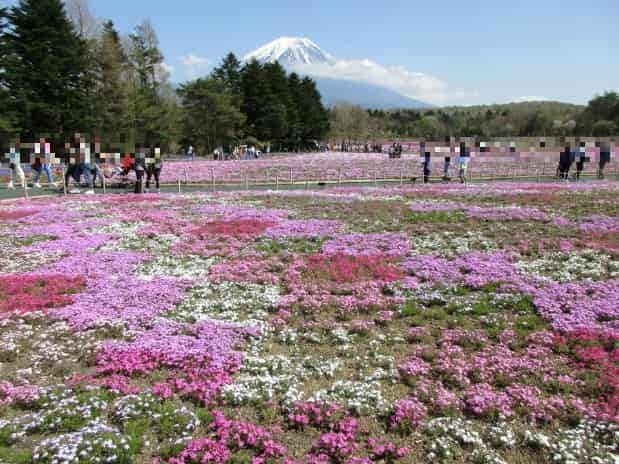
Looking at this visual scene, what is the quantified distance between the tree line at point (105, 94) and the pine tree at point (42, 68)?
0.32 ft

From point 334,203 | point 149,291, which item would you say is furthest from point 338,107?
point 149,291

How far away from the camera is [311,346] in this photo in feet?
24.8

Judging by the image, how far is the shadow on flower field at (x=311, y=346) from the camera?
5.11 meters

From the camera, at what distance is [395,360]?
700 cm

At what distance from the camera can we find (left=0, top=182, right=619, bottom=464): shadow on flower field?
5.11 meters

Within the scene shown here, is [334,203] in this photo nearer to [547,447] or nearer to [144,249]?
[144,249]

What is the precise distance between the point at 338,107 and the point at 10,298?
14297cm

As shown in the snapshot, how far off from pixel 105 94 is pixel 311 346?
57.9 metres

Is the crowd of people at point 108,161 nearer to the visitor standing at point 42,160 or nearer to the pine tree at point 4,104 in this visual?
the visitor standing at point 42,160

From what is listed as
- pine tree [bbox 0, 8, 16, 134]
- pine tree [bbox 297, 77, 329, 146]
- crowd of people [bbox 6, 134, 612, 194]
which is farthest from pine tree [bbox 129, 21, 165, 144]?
pine tree [bbox 297, 77, 329, 146]

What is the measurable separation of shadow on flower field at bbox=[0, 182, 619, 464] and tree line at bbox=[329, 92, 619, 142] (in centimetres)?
5208

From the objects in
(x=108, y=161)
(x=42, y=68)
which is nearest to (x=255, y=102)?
(x=42, y=68)

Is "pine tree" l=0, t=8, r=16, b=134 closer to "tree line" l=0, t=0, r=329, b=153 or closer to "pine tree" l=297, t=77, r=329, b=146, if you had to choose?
"tree line" l=0, t=0, r=329, b=153

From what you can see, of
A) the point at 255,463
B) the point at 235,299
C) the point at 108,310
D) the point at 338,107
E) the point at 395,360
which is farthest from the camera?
the point at 338,107
